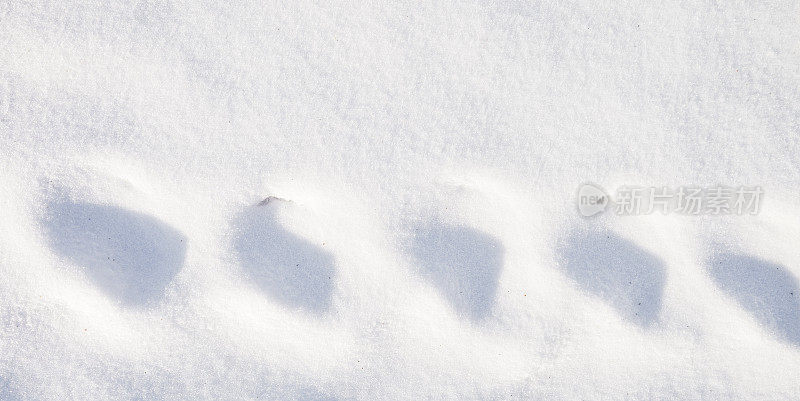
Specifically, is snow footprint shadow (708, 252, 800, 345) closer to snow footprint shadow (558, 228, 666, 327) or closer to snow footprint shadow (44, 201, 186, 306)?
snow footprint shadow (558, 228, 666, 327)

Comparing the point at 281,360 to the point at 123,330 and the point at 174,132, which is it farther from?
the point at 174,132

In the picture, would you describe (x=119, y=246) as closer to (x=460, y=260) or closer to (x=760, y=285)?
(x=460, y=260)

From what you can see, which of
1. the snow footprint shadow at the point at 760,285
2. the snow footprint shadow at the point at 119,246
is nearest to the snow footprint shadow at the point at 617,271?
the snow footprint shadow at the point at 760,285

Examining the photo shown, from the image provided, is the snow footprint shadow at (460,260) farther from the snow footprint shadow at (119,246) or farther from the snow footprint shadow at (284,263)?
the snow footprint shadow at (119,246)

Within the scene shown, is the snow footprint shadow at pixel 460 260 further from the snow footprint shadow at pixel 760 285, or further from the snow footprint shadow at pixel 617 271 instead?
the snow footprint shadow at pixel 760 285

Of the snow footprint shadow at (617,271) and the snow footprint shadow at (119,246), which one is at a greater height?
the snow footprint shadow at (617,271)
